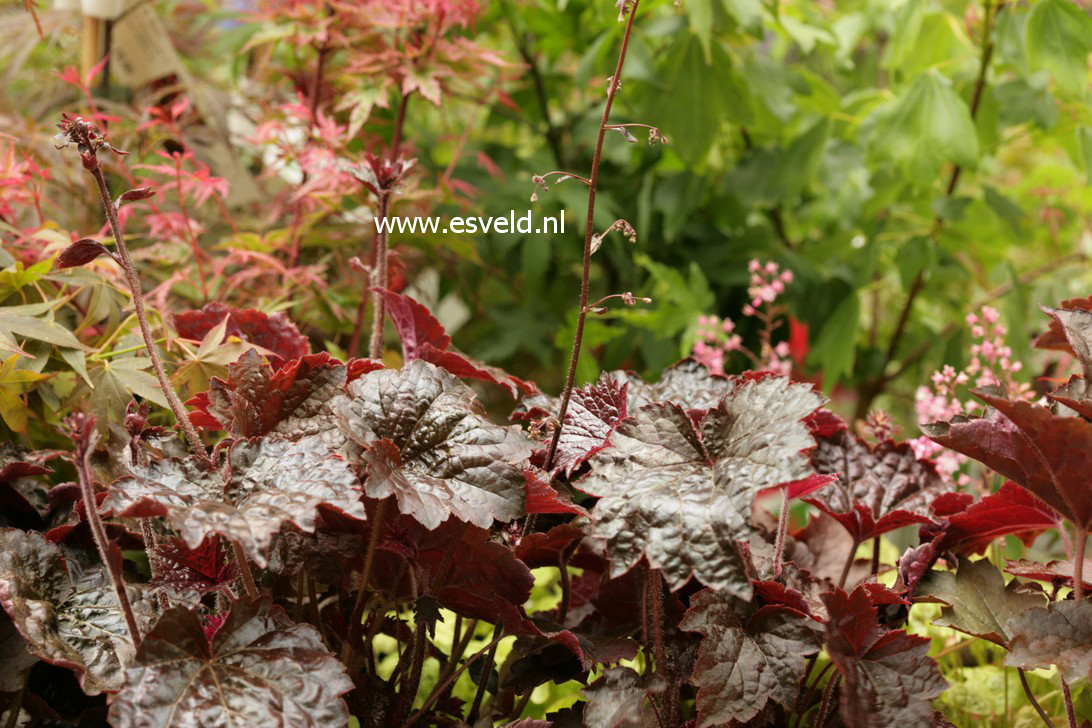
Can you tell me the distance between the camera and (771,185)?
1566 millimetres

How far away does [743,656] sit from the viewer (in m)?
0.64

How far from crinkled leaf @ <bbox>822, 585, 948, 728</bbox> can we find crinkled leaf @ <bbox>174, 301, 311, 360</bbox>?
546mm

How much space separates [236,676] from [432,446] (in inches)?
8.1

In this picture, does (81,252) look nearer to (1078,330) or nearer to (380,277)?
(380,277)

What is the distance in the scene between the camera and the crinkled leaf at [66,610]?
60 cm

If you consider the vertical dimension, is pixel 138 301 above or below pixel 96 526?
above

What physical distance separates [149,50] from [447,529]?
3.46 ft

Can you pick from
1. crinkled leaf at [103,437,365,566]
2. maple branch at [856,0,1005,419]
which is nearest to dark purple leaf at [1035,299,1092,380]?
crinkled leaf at [103,437,365,566]

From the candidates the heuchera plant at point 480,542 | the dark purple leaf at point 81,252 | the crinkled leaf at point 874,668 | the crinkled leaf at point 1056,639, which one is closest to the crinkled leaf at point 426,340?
the heuchera plant at point 480,542

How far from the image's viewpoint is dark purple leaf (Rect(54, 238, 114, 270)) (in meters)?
0.64

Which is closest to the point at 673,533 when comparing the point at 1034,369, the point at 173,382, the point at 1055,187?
→ the point at 173,382

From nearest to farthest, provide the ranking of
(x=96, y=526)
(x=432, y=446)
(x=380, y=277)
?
(x=96, y=526) < (x=432, y=446) < (x=380, y=277)

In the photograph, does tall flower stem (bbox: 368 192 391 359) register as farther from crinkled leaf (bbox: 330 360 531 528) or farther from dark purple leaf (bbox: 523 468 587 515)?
dark purple leaf (bbox: 523 468 587 515)

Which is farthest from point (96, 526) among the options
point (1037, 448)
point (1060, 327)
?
point (1060, 327)
